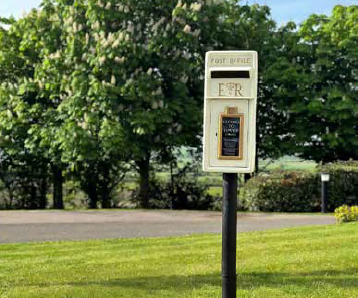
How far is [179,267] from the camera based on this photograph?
24.4 ft

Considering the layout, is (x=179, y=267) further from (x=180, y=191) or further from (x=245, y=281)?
(x=180, y=191)

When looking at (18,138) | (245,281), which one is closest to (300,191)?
(18,138)

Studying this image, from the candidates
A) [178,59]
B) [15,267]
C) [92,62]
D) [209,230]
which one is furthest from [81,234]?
[178,59]

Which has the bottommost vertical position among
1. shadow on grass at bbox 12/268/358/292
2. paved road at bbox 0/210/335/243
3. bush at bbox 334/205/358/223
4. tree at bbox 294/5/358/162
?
shadow on grass at bbox 12/268/358/292

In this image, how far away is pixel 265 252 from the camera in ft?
27.9

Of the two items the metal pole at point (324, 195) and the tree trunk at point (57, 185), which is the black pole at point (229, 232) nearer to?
the metal pole at point (324, 195)

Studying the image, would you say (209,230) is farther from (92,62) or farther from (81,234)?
(92,62)

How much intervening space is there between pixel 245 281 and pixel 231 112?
2.81 m

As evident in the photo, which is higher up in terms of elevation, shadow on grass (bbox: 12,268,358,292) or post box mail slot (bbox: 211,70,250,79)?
post box mail slot (bbox: 211,70,250,79)

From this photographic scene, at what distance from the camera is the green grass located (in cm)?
620

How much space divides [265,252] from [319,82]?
42.9 ft

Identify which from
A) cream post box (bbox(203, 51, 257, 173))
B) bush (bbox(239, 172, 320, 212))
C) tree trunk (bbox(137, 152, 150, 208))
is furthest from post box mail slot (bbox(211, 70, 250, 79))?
tree trunk (bbox(137, 152, 150, 208))

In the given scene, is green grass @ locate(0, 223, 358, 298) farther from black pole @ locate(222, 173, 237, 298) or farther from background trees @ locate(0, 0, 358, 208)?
background trees @ locate(0, 0, 358, 208)

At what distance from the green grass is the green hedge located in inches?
258
